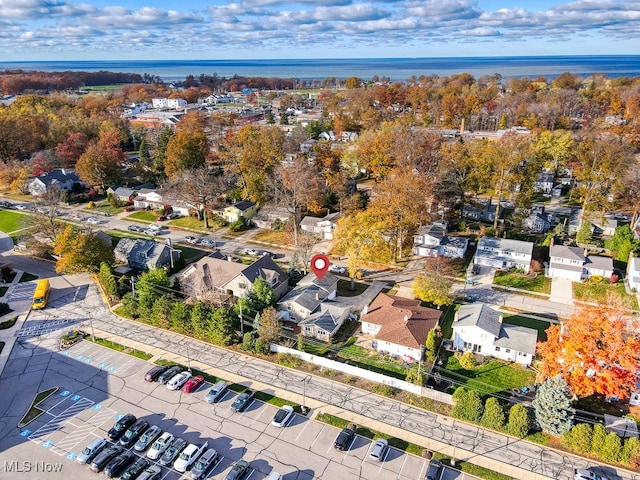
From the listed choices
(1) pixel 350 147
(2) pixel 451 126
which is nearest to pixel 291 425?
(1) pixel 350 147

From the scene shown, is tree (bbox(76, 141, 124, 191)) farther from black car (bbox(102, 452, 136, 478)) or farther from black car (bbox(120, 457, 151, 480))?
black car (bbox(120, 457, 151, 480))

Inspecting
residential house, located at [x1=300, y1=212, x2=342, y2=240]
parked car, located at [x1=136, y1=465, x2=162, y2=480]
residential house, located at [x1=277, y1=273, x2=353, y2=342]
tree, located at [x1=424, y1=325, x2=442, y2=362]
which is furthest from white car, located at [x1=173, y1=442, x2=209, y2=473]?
residential house, located at [x1=300, y1=212, x2=342, y2=240]

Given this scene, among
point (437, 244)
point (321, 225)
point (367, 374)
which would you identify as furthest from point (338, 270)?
point (367, 374)

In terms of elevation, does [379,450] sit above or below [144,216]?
below

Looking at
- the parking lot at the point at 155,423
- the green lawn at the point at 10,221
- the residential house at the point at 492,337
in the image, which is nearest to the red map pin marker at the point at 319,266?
the residential house at the point at 492,337

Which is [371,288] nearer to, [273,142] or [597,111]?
[273,142]

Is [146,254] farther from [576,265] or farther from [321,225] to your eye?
[576,265]

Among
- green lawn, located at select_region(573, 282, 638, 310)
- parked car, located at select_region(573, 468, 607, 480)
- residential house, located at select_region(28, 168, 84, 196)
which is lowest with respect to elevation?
parked car, located at select_region(573, 468, 607, 480)

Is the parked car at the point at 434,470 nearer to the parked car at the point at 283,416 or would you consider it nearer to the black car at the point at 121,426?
the parked car at the point at 283,416
